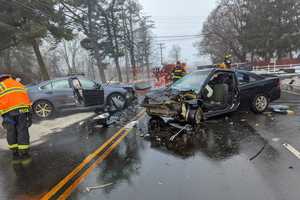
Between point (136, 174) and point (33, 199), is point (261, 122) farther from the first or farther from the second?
point (33, 199)

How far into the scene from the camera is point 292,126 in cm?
647

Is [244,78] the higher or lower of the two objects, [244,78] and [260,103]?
the higher

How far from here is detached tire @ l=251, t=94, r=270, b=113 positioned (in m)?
8.20

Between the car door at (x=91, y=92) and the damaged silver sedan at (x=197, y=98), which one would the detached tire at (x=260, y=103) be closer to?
the damaged silver sedan at (x=197, y=98)

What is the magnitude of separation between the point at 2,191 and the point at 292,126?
6687mm

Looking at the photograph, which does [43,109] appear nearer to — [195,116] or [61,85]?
[61,85]

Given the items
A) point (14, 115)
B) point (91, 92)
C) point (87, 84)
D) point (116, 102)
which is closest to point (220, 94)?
point (116, 102)

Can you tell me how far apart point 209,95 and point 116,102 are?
4.57 metres

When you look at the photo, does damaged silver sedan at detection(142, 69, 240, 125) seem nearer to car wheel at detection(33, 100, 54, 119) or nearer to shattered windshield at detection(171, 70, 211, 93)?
shattered windshield at detection(171, 70, 211, 93)

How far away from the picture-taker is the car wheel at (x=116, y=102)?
10.7 m

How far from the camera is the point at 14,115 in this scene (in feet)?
17.3

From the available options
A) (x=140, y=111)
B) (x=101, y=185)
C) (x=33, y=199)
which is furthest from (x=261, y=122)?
(x=33, y=199)

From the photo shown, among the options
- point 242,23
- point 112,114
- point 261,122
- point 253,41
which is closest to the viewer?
point 261,122

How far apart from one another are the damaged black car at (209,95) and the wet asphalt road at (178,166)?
56 centimetres
